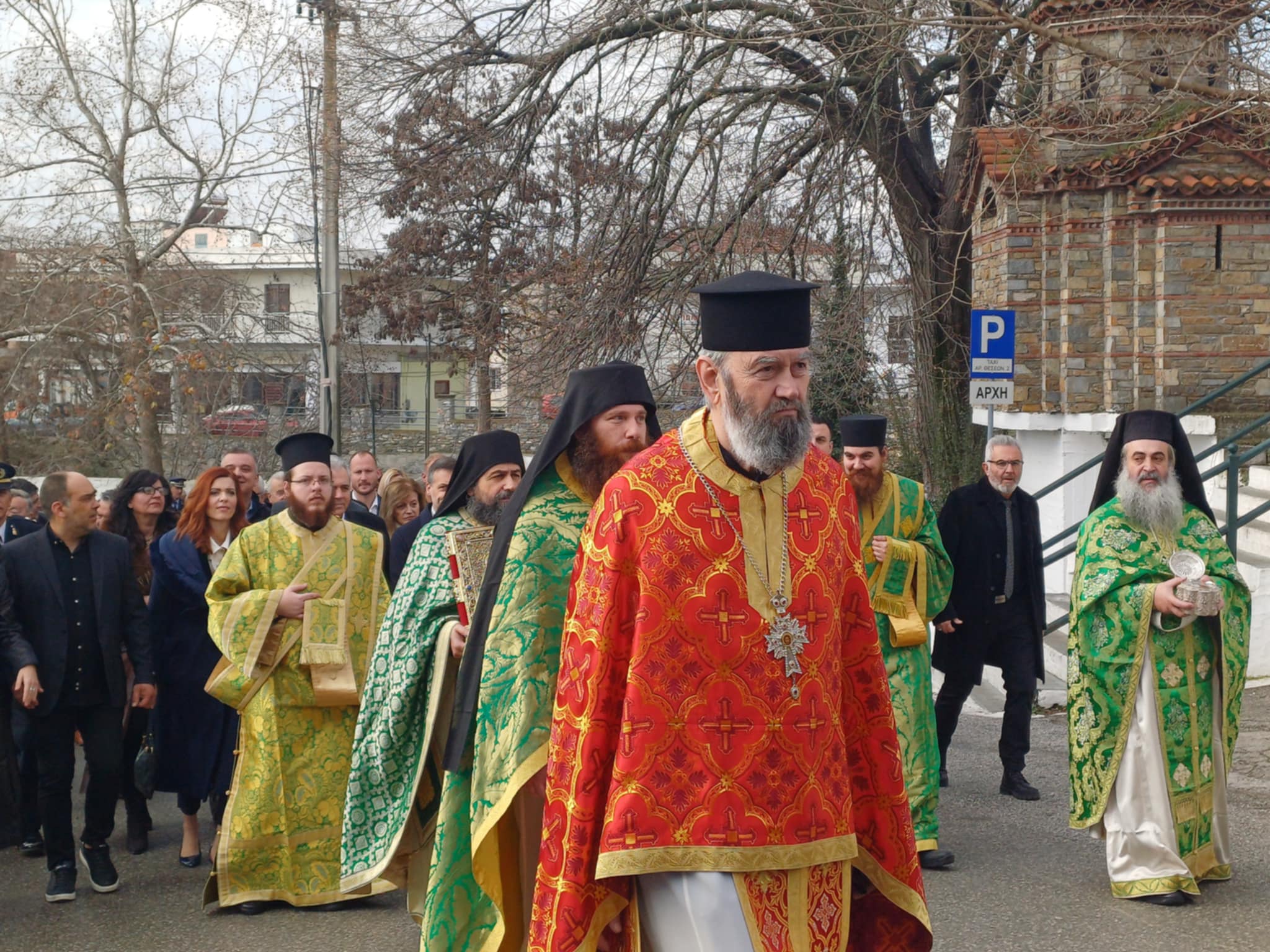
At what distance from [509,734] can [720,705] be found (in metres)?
0.90

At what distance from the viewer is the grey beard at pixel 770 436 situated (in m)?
3.60

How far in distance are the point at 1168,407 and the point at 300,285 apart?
1408 inches

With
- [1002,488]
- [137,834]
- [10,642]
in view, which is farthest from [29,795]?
[1002,488]

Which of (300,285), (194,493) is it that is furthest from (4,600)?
(300,285)

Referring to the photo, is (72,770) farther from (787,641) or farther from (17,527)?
(787,641)

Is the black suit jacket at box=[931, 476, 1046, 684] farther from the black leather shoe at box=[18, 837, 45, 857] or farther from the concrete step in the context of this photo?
the concrete step

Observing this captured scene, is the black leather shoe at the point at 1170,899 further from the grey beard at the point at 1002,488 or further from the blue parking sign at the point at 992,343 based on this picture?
the blue parking sign at the point at 992,343

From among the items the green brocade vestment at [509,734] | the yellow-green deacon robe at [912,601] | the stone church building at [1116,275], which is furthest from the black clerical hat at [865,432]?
the stone church building at [1116,275]

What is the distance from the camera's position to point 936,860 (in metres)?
7.23

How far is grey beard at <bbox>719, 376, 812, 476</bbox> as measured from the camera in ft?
11.8

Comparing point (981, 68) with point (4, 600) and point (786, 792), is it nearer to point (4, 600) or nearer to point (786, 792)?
point (4, 600)

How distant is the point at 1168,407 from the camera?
749 inches

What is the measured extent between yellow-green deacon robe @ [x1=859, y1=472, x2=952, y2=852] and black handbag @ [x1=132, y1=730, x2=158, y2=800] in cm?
358

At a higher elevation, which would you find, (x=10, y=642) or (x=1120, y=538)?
(x=1120, y=538)
